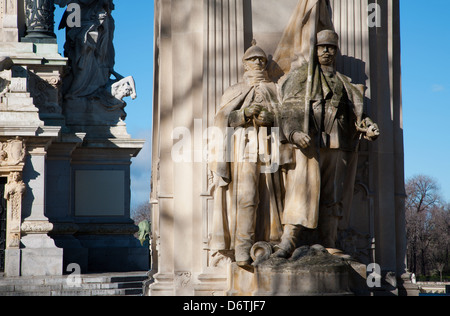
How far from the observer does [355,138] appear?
9.95 meters

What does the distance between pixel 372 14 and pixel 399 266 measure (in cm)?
341

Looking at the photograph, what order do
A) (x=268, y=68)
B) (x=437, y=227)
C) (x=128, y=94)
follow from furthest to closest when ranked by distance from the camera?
(x=437, y=227), (x=128, y=94), (x=268, y=68)

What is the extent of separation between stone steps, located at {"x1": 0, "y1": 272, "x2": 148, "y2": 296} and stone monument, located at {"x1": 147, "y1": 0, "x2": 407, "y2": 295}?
893 centimetres

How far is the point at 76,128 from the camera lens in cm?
3000

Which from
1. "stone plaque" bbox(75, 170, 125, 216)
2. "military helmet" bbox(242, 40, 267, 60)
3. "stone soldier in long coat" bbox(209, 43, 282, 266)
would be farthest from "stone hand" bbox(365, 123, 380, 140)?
"stone plaque" bbox(75, 170, 125, 216)

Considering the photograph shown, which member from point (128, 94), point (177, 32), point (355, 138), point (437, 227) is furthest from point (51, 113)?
point (437, 227)

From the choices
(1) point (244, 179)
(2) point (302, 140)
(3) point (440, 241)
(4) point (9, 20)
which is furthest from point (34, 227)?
(3) point (440, 241)

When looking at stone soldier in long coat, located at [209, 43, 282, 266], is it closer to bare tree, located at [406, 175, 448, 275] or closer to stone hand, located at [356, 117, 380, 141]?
stone hand, located at [356, 117, 380, 141]

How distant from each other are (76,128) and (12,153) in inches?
219

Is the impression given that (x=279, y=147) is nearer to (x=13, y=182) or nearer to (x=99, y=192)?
(x=13, y=182)

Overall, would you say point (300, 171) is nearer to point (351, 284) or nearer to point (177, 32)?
point (351, 284)

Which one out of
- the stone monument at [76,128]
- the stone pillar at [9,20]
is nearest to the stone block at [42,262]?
the stone monument at [76,128]

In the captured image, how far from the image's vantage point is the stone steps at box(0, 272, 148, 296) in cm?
1966

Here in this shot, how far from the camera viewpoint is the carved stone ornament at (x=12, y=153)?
24.6 m
